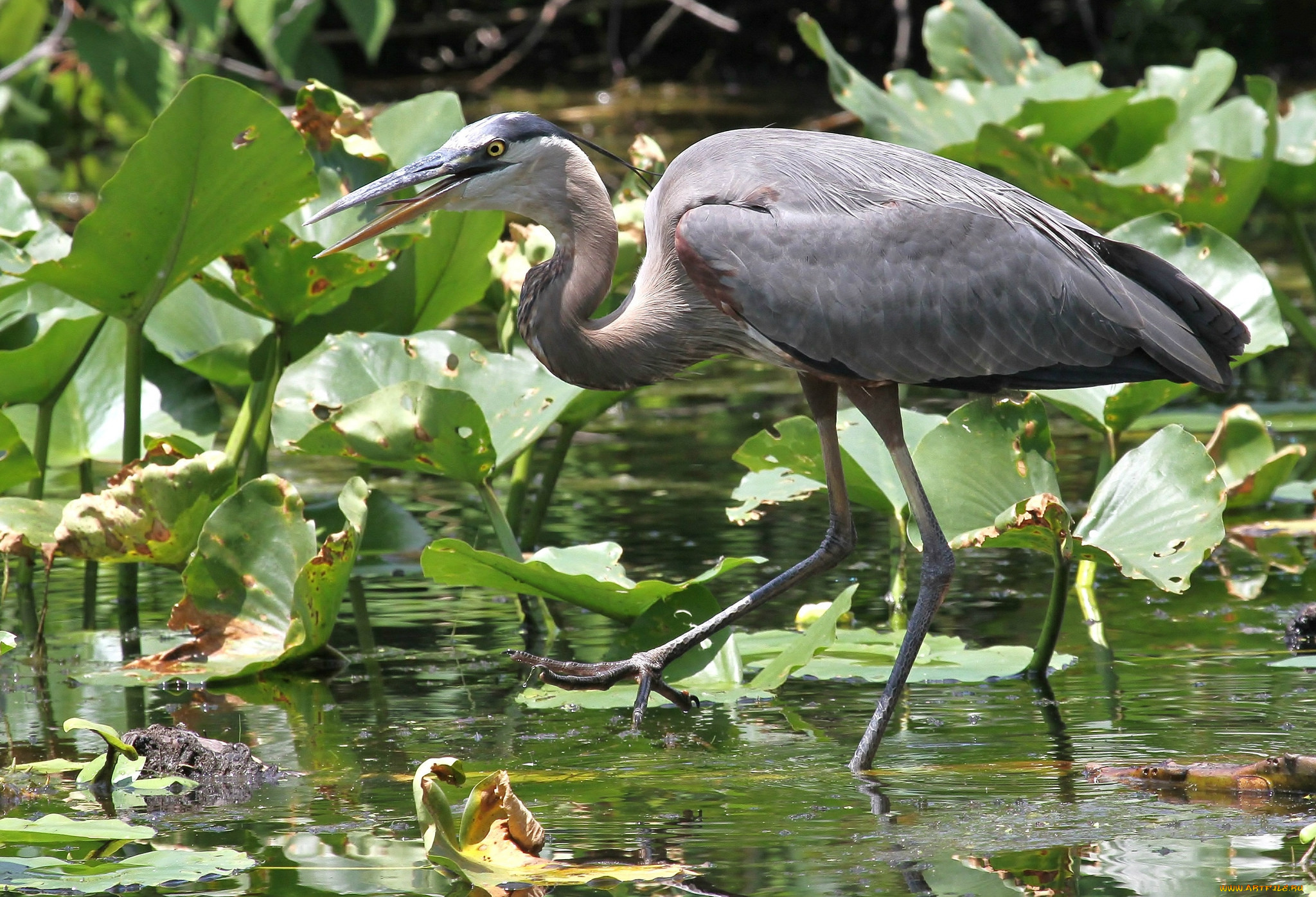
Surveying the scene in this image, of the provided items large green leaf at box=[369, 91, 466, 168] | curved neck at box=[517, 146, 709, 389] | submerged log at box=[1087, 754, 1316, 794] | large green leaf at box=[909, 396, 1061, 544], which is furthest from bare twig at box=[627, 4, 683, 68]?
submerged log at box=[1087, 754, 1316, 794]

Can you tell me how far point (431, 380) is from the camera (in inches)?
177

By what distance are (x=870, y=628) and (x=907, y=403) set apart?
265 centimetres

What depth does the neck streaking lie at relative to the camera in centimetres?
409

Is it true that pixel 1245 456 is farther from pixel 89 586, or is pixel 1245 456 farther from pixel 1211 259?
pixel 89 586

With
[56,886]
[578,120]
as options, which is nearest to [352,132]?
[56,886]

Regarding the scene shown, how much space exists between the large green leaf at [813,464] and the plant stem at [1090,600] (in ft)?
1.80

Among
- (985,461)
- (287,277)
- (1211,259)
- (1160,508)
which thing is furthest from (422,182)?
(1211,259)

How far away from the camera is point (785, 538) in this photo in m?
5.33

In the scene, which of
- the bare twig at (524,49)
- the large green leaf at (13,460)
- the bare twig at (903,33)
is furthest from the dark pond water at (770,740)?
the bare twig at (524,49)

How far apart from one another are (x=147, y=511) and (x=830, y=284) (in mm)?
1699

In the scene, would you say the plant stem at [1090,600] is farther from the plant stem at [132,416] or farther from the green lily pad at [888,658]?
the plant stem at [132,416]

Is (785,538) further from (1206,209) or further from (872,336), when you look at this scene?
(1206,209)

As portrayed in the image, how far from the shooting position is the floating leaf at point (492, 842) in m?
2.77

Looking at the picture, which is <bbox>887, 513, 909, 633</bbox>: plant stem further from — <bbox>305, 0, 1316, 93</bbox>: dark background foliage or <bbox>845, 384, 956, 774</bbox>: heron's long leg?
<bbox>305, 0, 1316, 93</bbox>: dark background foliage
